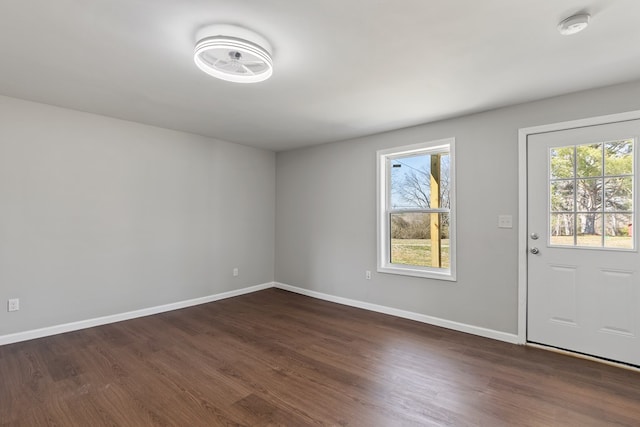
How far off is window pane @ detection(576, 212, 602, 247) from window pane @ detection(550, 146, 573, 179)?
Answer: 15.5 inches

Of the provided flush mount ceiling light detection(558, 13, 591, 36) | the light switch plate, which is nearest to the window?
the light switch plate

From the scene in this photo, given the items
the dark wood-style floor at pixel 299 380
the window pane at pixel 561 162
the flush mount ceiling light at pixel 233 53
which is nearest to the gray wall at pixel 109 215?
the dark wood-style floor at pixel 299 380

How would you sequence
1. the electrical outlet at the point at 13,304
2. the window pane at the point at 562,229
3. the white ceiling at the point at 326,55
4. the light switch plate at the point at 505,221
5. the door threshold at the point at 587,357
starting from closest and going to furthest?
the white ceiling at the point at 326,55 < the door threshold at the point at 587,357 < the window pane at the point at 562,229 < the electrical outlet at the point at 13,304 < the light switch plate at the point at 505,221

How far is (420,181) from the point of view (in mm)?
3930

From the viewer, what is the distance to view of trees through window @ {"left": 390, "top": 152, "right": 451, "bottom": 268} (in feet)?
12.3

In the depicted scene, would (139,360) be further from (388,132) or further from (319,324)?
(388,132)

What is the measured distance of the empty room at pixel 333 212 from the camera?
1924 millimetres

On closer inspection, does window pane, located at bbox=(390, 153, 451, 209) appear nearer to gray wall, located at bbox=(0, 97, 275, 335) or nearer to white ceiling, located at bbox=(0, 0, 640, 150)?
white ceiling, located at bbox=(0, 0, 640, 150)

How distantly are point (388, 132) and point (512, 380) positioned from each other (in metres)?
2.96

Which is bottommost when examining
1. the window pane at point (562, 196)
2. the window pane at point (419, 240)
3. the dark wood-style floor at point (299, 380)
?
the dark wood-style floor at point (299, 380)

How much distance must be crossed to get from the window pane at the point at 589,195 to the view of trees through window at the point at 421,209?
119 centimetres

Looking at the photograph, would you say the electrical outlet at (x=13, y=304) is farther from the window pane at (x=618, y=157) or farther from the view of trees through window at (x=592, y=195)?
the window pane at (x=618, y=157)

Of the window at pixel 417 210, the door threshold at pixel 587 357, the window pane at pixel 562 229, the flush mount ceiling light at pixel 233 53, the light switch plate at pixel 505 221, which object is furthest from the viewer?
the window at pixel 417 210

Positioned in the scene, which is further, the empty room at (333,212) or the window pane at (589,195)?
the window pane at (589,195)
